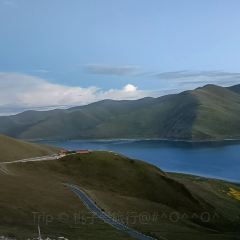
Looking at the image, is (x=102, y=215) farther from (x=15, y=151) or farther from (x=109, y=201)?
(x=15, y=151)

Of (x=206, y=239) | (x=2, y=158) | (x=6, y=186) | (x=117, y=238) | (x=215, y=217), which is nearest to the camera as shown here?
(x=117, y=238)

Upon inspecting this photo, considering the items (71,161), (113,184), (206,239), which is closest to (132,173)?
(113,184)

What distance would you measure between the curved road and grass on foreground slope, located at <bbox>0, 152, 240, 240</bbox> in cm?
153

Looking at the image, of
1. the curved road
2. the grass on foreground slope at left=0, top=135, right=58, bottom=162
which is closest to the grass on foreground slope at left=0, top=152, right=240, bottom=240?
the curved road

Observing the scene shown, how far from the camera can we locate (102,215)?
68000 millimetres

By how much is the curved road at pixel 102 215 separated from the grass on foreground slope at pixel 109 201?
60.1 inches

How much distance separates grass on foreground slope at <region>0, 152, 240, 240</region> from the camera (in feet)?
189

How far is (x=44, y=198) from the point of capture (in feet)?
243

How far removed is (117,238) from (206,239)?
1905 centimetres

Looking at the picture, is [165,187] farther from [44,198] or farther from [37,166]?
[44,198]

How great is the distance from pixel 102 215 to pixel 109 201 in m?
15.5

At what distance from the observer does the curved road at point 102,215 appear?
53.6 metres

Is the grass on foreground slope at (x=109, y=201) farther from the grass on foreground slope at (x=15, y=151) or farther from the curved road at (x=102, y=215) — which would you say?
the grass on foreground slope at (x=15, y=151)

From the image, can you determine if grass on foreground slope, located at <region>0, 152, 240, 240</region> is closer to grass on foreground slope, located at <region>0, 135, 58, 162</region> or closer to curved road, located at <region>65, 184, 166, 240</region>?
curved road, located at <region>65, 184, 166, 240</region>
